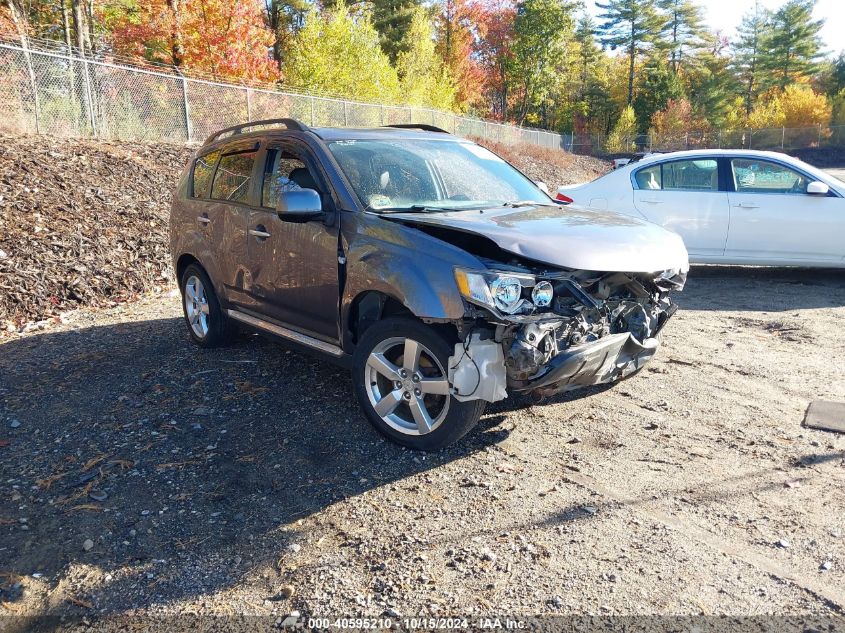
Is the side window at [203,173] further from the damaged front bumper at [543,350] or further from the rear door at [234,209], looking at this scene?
the damaged front bumper at [543,350]

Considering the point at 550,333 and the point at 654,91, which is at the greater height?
the point at 654,91

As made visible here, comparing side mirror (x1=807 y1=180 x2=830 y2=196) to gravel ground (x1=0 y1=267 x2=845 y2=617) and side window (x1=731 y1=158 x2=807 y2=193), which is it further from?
gravel ground (x1=0 y1=267 x2=845 y2=617)

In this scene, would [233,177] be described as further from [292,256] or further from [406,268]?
[406,268]

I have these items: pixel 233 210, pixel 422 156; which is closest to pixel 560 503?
pixel 422 156

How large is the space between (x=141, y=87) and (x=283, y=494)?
45.0 ft

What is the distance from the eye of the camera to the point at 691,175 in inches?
339

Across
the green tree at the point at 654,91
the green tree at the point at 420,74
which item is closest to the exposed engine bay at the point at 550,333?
the green tree at the point at 420,74

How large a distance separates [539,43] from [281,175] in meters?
57.8

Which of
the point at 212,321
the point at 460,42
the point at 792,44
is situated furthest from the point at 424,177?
the point at 792,44

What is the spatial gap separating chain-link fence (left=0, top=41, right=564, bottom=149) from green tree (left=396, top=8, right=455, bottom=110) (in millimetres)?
18781

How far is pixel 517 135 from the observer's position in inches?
1624

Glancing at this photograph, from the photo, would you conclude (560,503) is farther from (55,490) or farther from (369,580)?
(55,490)

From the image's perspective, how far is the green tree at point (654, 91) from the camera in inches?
2566

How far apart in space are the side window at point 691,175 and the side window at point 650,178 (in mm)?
79
